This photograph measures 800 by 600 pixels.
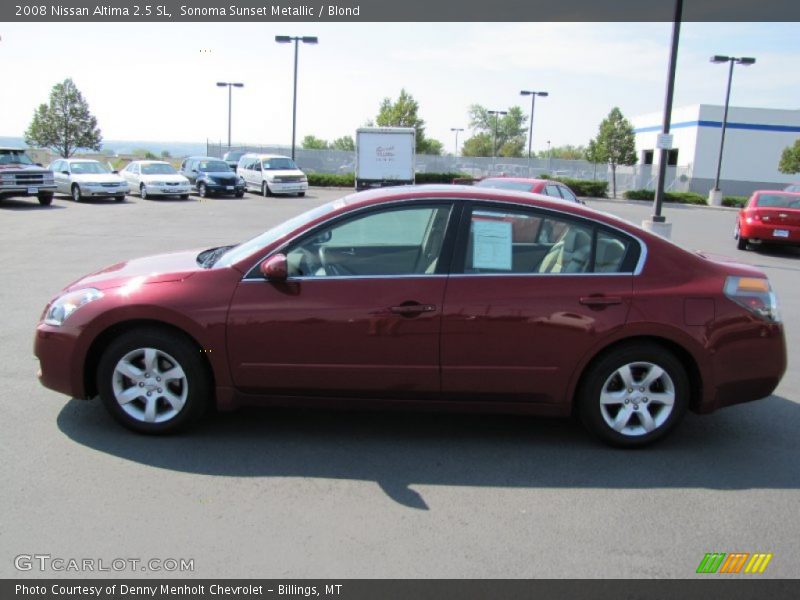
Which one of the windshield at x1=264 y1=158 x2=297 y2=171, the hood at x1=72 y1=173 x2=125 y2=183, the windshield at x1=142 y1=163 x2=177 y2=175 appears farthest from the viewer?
the windshield at x1=264 y1=158 x2=297 y2=171

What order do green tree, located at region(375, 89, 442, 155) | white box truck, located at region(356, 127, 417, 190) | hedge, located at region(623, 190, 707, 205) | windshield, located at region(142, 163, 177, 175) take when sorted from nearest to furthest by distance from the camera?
windshield, located at region(142, 163, 177, 175)
white box truck, located at region(356, 127, 417, 190)
hedge, located at region(623, 190, 707, 205)
green tree, located at region(375, 89, 442, 155)

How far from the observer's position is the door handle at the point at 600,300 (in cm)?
422

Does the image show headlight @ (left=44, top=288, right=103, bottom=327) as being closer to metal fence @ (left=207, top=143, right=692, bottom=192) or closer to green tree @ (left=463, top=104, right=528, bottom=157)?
metal fence @ (left=207, top=143, right=692, bottom=192)

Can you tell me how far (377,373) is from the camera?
4.22 meters

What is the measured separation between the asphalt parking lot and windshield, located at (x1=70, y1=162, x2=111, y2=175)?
22515 mm

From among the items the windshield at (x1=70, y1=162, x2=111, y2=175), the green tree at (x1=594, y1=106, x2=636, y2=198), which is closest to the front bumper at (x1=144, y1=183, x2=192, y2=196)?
the windshield at (x1=70, y1=162, x2=111, y2=175)

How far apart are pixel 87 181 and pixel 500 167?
1131 inches

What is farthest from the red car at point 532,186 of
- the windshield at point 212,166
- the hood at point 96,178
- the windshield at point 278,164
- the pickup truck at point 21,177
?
the windshield at point 278,164

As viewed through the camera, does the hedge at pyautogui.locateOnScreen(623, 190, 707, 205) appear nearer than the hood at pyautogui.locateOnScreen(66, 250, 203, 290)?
No

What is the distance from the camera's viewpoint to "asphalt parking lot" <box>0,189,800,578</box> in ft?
10.5

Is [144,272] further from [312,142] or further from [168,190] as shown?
[312,142]

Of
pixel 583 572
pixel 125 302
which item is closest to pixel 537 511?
pixel 583 572

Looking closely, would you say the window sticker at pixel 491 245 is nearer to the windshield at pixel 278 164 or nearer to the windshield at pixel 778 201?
the windshield at pixel 778 201

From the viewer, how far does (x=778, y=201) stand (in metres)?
15.6
